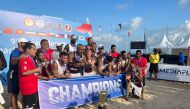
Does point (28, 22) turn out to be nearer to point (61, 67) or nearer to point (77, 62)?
point (77, 62)

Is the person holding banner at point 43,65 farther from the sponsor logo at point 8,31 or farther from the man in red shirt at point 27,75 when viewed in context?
the sponsor logo at point 8,31

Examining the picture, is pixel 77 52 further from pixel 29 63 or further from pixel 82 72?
pixel 29 63

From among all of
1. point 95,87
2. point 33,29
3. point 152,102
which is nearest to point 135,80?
point 152,102

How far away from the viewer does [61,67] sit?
766cm

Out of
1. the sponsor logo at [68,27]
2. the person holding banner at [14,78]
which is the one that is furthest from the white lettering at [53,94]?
the sponsor logo at [68,27]

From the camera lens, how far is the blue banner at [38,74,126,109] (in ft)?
23.5

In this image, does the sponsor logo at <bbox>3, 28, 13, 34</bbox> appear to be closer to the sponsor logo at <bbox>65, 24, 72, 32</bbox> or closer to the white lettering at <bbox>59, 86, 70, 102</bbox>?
the sponsor logo at <bbox>65, 24, 72, 32</bbox>

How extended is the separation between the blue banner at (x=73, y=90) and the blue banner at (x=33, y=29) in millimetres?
5051

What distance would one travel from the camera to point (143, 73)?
10.3 metres

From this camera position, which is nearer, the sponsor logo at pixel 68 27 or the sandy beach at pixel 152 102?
the sandy beach at pixel 152 102

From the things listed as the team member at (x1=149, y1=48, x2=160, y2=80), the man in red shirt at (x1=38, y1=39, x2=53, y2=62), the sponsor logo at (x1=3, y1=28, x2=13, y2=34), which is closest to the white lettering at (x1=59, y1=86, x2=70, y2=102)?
the man in red shirt at (x1=38, y1=39, x2=53, y2=62)

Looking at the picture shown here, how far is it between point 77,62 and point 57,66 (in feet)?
4.15

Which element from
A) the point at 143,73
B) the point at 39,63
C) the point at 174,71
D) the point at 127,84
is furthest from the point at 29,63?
the point at 174,71

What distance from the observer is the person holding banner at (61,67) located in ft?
24.5
